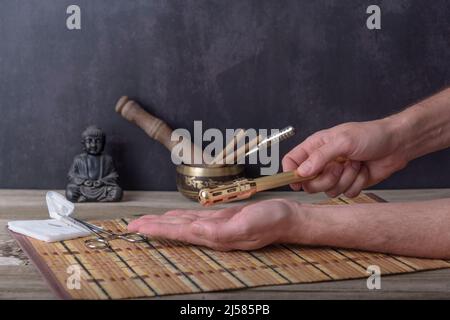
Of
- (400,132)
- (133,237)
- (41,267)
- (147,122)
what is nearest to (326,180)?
(400,132)

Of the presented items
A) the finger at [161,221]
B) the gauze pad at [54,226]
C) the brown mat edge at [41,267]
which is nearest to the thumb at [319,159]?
the finger at [161,221]

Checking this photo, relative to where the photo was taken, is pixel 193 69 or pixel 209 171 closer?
pixel 209 171

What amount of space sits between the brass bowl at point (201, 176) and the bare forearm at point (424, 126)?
42 cm

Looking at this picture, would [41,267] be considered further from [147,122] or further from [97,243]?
[147,122]

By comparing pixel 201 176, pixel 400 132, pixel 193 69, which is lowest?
pixel 201 176

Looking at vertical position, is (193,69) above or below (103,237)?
above

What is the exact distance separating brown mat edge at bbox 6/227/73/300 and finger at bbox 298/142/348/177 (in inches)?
22.4

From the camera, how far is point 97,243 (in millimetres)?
1650

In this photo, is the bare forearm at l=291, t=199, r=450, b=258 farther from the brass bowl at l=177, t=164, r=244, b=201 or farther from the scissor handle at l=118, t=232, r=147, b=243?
the brass bowl at l=177, t=164, r=244, b=201

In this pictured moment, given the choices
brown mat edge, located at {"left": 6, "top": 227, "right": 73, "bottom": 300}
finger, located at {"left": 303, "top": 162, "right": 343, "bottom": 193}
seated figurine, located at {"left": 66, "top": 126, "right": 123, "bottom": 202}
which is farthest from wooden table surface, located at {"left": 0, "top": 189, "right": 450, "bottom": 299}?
finger, located at {"left": 303, "top": 162, "right": 343, "bottom": 193}

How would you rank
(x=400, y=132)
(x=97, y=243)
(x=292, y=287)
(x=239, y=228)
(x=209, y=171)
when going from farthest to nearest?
(x=209, y=171) → (x=400, y=132) → (x=97, y=243) → (x=239, y=228) → (x=292, y=287)

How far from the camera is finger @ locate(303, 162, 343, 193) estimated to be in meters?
1.83

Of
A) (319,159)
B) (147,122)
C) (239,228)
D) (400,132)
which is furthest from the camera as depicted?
(147,122)
